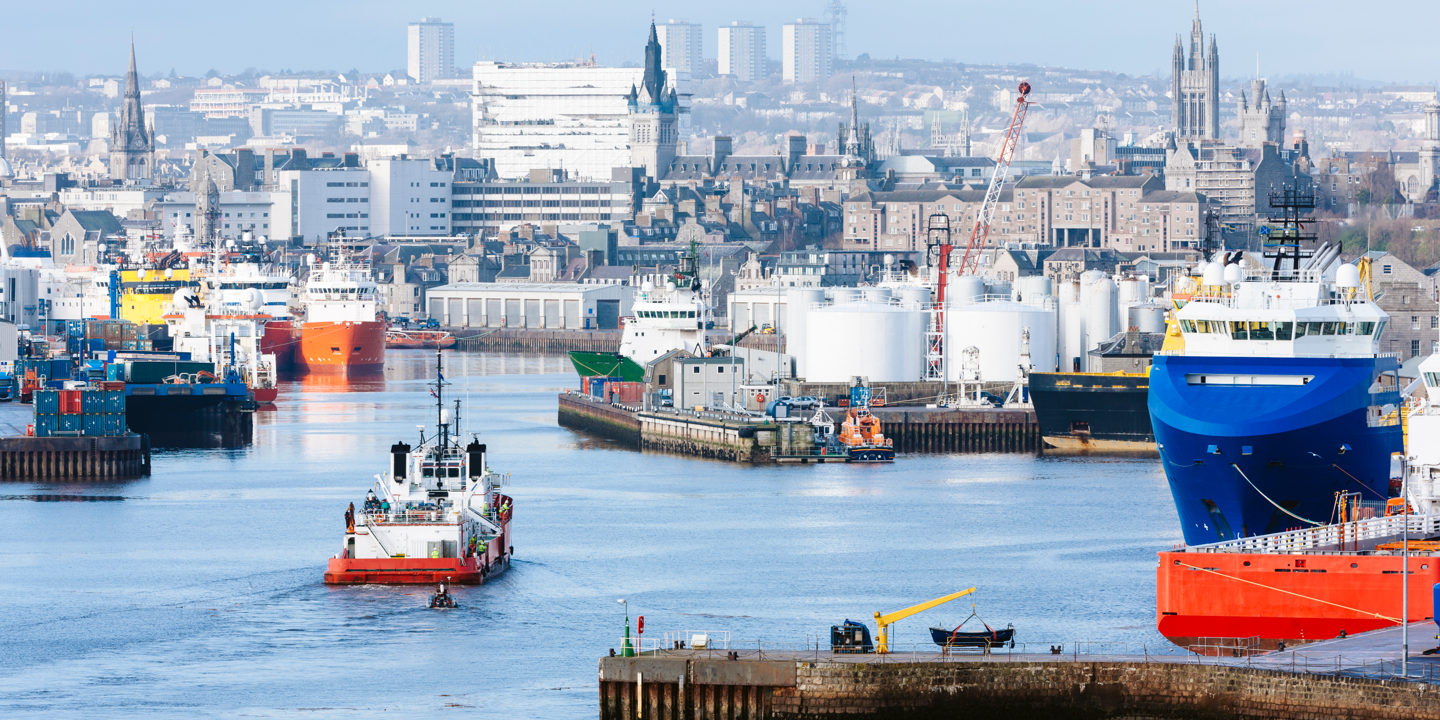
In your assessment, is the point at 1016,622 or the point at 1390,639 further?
the point at 1016,622

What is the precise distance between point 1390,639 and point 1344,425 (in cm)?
948

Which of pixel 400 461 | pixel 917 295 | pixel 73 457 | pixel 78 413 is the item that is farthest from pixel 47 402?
pixel 917 295

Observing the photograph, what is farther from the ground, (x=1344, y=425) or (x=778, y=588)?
(x=1344, y=425)

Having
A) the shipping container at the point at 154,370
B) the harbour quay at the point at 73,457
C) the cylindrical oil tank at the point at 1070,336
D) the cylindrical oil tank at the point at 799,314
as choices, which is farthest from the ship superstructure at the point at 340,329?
the harbour quay at the point at 73,457

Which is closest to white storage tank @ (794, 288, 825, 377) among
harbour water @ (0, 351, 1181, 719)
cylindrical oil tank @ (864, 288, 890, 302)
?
cylindrical oil tank @ (864, 288, 890, 302)

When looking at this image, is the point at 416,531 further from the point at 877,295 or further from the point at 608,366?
the point at 608,366

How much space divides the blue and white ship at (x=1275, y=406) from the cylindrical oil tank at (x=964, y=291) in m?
46.0

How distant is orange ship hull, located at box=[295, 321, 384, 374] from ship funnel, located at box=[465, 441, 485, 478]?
7493 centimetres

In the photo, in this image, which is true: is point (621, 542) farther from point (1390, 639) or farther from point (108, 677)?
point (1390, 639)

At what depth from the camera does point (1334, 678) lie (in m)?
30.1

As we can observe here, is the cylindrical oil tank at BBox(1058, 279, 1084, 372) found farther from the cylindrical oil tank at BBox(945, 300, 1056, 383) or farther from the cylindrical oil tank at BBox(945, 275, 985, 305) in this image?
the cylindrical oil tank at BBox(945, 275, 985, 305)

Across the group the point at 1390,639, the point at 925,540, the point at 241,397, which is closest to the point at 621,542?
the point at 925,540

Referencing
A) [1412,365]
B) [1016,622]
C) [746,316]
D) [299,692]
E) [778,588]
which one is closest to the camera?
[299,692]

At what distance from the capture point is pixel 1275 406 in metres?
41.8
